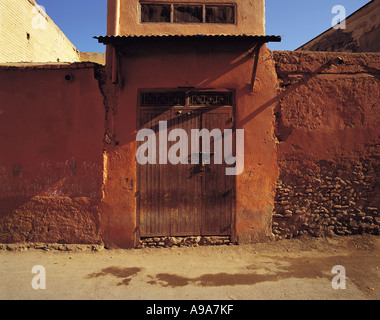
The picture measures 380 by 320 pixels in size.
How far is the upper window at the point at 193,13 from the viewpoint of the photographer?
4.78 meters

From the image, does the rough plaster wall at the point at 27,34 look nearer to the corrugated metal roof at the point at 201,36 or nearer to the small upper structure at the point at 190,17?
the small upper structure at the point at 190,17

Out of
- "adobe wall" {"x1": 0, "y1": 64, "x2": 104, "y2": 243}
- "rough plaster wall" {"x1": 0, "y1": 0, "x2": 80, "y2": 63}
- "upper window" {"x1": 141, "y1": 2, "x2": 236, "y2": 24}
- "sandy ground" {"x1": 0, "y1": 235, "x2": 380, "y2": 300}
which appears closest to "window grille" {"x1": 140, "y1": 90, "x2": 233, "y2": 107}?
"adobe wall" {"x1": 0, "y1": 64, "x2": 104, "y2": 243}

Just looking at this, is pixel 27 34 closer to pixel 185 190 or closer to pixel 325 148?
pixel 185 190

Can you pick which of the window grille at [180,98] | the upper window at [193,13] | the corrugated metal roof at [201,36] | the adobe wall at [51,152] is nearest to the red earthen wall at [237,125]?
the adobe wall at [51,152]

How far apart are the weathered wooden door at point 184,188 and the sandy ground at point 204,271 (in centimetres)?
44

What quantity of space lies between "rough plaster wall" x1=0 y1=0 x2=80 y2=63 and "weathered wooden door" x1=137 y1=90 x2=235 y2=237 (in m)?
6.10

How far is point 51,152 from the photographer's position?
14.4 ft

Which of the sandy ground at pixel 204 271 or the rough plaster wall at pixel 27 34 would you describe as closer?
the sandy ground at pixel 204 271

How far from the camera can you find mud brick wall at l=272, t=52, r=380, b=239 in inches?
177

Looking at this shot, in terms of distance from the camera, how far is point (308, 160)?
450 cm

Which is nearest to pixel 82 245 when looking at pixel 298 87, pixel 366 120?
pixel 298 87

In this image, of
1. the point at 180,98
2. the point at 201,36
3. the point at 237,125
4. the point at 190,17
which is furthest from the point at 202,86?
the point at 190,17

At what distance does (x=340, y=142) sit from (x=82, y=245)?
5.35m

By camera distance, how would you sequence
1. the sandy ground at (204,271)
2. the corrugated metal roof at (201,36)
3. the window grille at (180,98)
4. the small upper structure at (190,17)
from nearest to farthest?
the sandy ground at (204,271) < the corrugated metal roof at (201,36) < the window grille at (180,98) < the small upper structure at (190,17)
